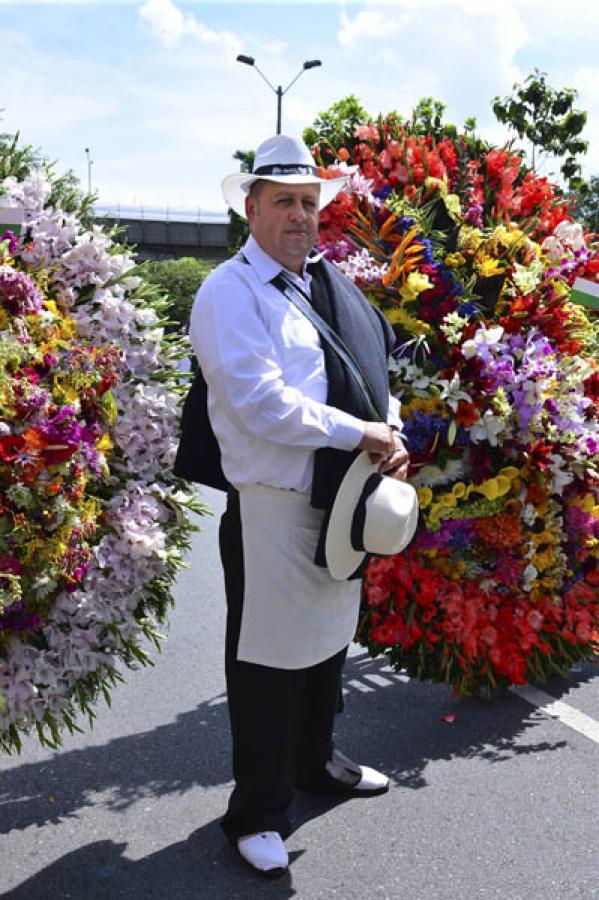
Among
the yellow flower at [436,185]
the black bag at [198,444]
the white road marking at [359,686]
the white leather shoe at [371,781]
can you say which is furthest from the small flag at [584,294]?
the white leather shoe at [371,781]

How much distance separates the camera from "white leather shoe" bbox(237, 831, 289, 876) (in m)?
3.02

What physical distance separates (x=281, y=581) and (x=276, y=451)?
1.32 feet

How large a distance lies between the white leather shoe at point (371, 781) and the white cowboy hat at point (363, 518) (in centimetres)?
93

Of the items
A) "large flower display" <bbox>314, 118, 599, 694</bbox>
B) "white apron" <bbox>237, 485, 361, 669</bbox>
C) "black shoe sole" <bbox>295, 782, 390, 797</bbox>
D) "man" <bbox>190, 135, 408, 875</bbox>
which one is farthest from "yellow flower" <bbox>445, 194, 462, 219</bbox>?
"black shoe sole" <bbox>295, 782, 390, 797</bbox>

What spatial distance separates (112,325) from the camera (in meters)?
3.11

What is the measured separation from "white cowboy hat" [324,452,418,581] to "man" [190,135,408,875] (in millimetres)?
41

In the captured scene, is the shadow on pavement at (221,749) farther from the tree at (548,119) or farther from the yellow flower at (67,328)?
the tree at (548,119)

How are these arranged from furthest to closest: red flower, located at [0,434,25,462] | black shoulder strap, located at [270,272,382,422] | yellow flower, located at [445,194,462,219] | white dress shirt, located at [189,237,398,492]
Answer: yellow flower, located at [445,194,462,219] → black shoulder strap, located at [270,272,382,422] → white dress shirt, located at [189,237,398,492] → red flower, located at [0,434,25,462]

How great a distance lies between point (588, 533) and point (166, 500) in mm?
1845

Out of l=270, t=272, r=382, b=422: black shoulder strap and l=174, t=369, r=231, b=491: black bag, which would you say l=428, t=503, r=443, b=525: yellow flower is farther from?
l=174, t=369, r=231, b=491: black bag

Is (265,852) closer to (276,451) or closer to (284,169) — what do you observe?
(276,451)

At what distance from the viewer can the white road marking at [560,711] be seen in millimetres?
4141

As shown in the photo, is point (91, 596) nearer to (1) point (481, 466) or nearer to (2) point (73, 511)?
(2) point (73, 511)

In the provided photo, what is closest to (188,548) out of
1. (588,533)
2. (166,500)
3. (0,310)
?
(166,500)
